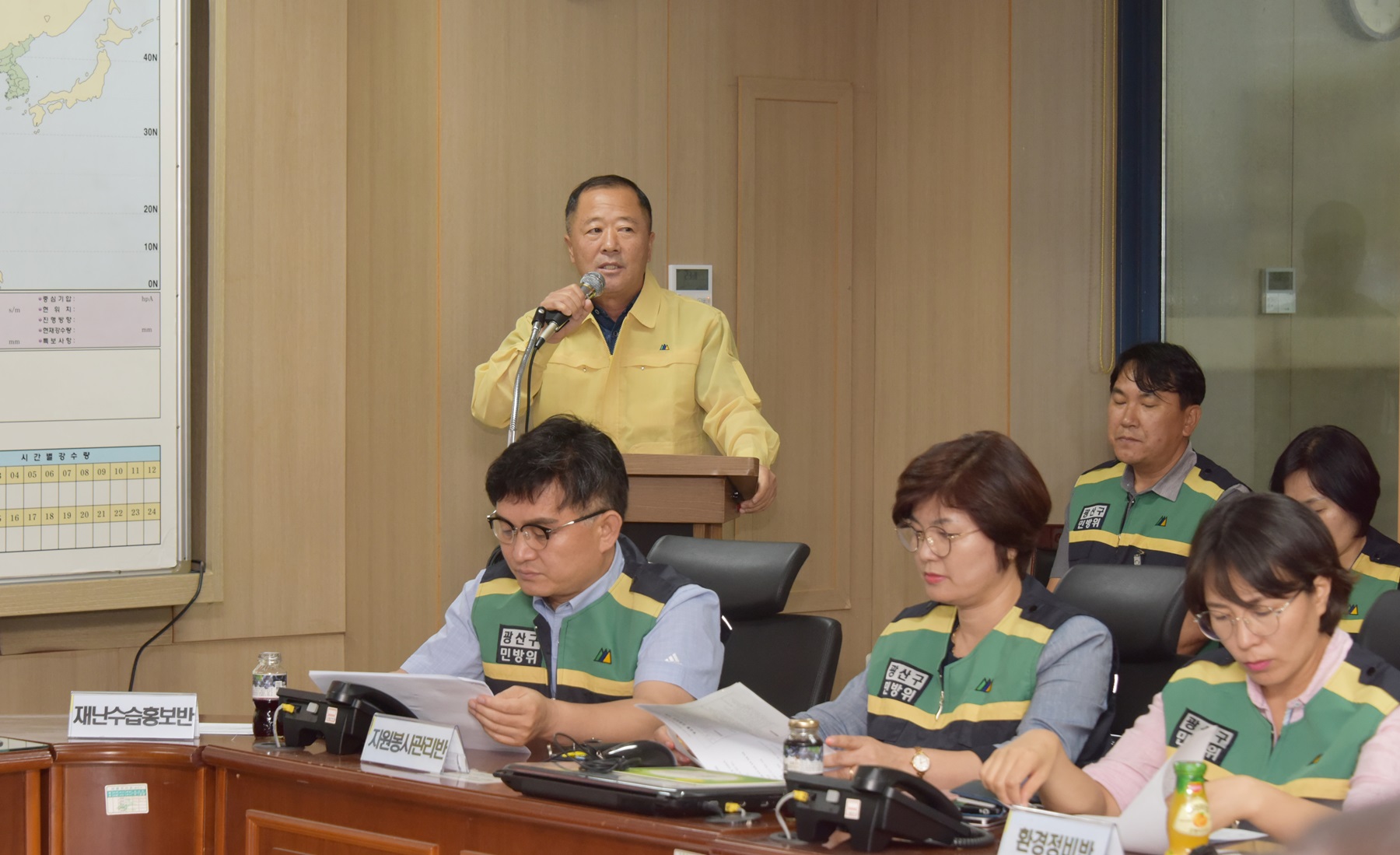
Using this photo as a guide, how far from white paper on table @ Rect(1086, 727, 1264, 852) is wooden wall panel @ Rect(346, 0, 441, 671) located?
290 centimetres

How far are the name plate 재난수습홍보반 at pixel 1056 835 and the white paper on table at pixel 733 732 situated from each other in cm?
43

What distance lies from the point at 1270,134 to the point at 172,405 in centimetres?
311

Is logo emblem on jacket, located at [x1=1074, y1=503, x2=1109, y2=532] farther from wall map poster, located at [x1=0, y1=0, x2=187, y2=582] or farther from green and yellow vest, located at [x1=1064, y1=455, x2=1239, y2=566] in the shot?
wall map poster, located at [x1=0, y1=0, x2=187, y2=582]

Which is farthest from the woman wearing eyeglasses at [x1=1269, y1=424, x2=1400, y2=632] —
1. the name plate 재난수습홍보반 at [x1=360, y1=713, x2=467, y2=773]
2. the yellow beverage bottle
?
the name plate 재난수습홍보반 at [x1=360, y1=713, x2=467, y2=773]

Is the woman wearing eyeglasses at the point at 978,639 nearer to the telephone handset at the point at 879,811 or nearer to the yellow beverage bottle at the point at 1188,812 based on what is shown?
the telephone handset at the point at 879,811

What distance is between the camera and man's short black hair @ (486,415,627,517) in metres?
2.31

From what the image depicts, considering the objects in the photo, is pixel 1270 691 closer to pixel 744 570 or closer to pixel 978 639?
pixel 978 639

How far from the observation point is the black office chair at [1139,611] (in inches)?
85.9

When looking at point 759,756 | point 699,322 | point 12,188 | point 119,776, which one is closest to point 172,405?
point 12,188

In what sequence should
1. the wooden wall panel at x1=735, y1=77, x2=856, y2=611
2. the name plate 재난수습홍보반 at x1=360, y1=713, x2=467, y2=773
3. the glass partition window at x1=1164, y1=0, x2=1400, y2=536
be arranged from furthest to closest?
the wooden wall panel at x1=735, y1=77, x2=856, y2=611
the glass partition window at x1=1164, y1=0, x2=1400, y2=536
the name plate 재난수습홍보반 at x1=360, y1=713, x2=467, y2=773

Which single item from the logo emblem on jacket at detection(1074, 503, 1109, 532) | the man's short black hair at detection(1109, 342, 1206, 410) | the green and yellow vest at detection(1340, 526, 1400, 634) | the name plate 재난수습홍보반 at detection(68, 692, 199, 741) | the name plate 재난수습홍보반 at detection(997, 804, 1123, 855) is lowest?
the name plate 재난수습홍보반 at detection(68, 692, 199, 741)

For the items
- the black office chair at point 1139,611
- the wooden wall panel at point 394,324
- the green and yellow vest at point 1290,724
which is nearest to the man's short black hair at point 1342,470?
the black office chair at point 1139,611

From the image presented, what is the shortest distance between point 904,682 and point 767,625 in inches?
21.3

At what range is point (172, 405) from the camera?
3631 millimetres
